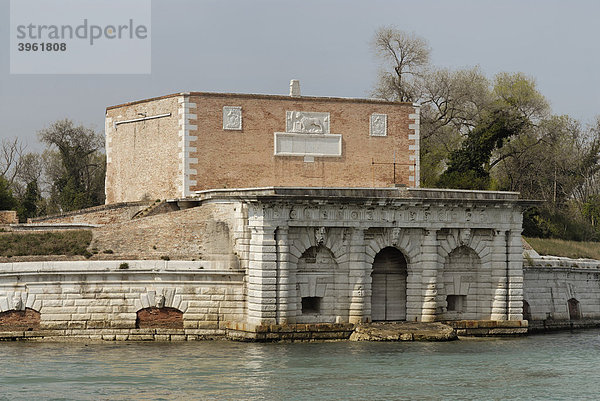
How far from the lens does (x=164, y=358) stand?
83.1 feet

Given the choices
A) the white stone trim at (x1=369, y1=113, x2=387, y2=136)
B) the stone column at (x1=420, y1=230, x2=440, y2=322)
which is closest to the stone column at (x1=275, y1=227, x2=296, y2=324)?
the stone column at (x1=420, y1=230, x2=440, y2=322)

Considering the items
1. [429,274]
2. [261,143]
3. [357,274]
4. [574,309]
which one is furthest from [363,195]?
[574,309]

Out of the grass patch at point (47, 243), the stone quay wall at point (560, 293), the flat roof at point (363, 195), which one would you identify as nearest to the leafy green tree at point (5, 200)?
the grass patch at point (47, 243)

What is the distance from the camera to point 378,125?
114ft

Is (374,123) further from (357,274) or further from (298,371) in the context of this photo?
(298,371)

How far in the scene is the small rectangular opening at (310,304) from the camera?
29016 millimetres

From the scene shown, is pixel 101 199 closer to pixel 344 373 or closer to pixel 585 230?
pixel 585 230

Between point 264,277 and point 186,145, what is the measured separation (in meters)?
6.70

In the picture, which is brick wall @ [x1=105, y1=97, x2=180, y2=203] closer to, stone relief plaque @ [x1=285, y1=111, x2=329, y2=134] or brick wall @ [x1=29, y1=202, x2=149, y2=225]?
brick wall @ [x1=29, y1=202, x2=149, y2=225]

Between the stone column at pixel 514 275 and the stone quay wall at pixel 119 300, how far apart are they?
804 cm

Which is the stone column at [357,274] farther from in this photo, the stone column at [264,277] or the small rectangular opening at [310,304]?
the stone column at [264,277]

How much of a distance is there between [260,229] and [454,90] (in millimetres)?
24812

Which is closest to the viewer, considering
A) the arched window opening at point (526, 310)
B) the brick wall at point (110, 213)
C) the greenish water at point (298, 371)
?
the greenish water at point (298, 371)

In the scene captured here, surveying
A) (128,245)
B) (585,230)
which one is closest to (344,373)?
(128,245)
